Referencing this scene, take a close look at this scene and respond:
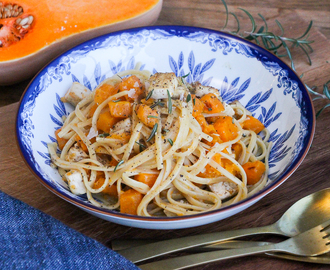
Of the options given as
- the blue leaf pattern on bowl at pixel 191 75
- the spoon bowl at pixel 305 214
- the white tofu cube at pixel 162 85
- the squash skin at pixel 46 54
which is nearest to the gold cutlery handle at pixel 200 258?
the spoon bowl at pixel 305 214

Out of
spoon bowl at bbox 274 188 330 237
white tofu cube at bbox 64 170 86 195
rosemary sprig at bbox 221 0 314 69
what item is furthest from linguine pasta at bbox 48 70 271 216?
rosemary sprig at bbox 221 0 314 69

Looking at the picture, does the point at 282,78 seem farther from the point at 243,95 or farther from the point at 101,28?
the point at 101,28

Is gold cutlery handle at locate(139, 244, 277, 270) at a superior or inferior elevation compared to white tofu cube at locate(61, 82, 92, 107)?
inferior

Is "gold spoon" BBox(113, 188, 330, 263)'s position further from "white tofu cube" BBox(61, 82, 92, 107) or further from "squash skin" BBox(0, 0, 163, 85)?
"squash skin" BBox(0, 0, 163, 85)

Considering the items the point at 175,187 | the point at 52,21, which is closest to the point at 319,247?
the point at 175,187

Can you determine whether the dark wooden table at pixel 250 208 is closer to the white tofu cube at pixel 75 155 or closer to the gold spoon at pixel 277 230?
the gold spoon at pixel 277 230

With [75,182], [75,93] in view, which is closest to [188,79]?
[75,93]
